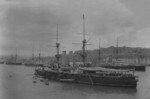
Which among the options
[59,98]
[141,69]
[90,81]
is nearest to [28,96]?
[59,98]

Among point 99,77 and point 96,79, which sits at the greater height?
point 99,77

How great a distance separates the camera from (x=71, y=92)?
6284 centimetres

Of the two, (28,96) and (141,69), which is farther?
(141,69)

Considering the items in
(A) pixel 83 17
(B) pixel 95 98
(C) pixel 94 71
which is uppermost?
(A) pixel 83 17

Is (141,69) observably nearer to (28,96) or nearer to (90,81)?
(90,81)

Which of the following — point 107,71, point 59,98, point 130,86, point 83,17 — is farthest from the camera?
point 83,17

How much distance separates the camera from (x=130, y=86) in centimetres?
6888

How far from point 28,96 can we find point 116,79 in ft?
82.8

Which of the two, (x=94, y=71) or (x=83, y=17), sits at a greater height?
(x=83, y=17)

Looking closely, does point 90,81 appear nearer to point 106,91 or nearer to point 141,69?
point 106,91

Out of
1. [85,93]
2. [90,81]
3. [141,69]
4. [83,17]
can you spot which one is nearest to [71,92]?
[85,93]

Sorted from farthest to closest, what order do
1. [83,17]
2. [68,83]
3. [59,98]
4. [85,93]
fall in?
[83,17]
[68,83]
[85,93]
[59,98]

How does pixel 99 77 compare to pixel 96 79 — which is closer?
pixel 99 77

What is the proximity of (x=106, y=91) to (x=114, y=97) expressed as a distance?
7.91 meters
